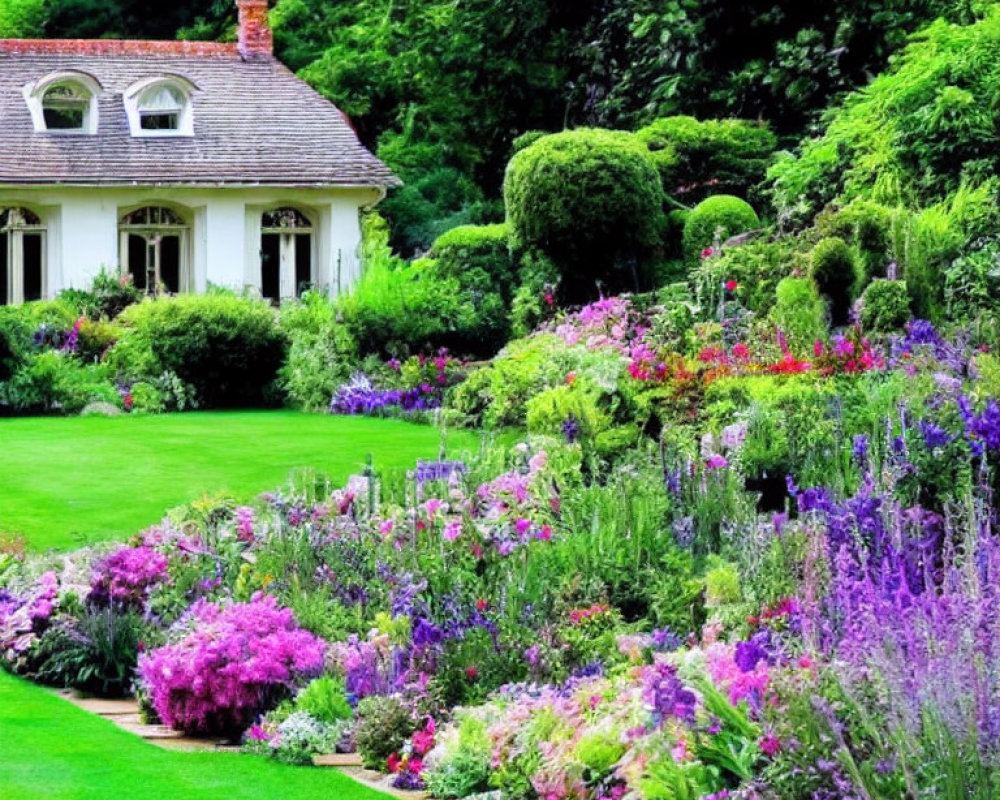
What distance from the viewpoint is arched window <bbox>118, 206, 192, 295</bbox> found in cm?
3056

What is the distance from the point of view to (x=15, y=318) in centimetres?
2172

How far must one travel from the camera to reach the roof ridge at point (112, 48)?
31641mm

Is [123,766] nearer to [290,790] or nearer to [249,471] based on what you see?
[290,790]

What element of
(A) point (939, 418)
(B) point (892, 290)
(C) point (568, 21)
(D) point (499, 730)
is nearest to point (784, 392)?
(A) point (939, 418)

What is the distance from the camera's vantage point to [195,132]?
30672mm

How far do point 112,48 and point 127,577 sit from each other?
78.8 feet

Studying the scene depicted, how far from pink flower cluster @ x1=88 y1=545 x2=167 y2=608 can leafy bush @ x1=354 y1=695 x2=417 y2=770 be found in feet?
7.07

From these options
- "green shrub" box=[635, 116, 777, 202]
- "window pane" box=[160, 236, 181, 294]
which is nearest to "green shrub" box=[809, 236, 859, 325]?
"green shrub" box=[635, 116, 777, 202]

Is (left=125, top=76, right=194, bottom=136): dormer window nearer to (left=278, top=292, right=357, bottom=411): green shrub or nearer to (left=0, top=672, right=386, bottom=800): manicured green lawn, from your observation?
(left=278, top=292, right=357, bottom=411): green shrub

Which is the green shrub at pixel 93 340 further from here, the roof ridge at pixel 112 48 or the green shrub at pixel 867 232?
the roof ridge at pixel 112 48

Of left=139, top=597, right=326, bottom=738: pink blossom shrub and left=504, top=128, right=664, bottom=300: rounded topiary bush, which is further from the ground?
left=504, top=128, right=664, bottom=300: rounded topiary bush

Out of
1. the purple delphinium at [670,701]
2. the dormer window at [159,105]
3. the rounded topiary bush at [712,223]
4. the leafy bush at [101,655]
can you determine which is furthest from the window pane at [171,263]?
the purple delphinium at [670,701]

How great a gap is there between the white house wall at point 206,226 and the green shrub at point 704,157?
20.9 feet

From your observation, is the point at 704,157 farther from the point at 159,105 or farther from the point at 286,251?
the point at 159,105
